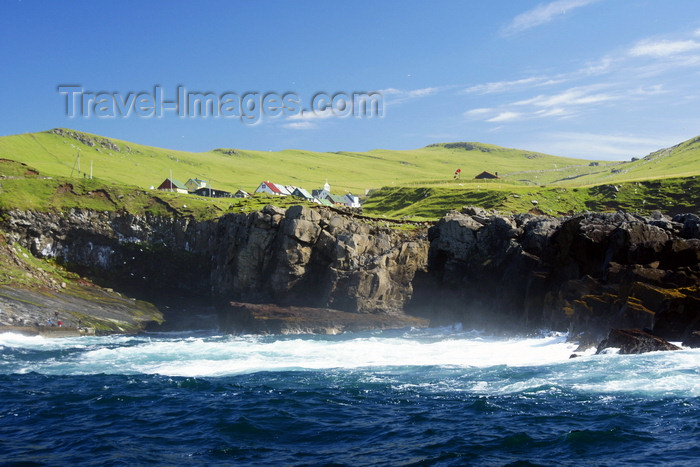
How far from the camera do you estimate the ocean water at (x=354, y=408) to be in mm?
17969

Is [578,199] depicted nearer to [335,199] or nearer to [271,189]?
[335,199]

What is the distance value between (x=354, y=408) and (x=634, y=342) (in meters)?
17.9

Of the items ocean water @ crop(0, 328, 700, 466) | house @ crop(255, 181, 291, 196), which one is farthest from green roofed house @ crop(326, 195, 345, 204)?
ocean water @ crop(0, 328, 700, 466)

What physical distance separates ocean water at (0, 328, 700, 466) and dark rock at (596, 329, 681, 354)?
990mm

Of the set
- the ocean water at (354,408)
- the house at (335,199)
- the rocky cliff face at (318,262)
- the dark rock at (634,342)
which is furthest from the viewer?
the house at (335,199)

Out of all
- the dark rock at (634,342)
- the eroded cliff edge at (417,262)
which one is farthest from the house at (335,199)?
the dark rock at (634,342)

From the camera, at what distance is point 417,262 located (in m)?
59.0

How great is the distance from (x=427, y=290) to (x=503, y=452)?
4004 cm

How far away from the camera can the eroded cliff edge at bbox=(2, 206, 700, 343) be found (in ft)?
131

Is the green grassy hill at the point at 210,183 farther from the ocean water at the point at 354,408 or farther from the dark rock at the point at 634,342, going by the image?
the dark rock at the point at 634,342

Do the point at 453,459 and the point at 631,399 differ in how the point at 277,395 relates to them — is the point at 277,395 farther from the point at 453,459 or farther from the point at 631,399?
the point at 631,399

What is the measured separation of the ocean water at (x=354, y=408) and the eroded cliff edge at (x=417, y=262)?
555cm

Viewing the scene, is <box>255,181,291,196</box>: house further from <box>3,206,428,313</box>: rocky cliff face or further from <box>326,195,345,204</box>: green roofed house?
<box>3,206,428,313</box>: rocky cliff face

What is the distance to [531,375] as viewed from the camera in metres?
29.7
